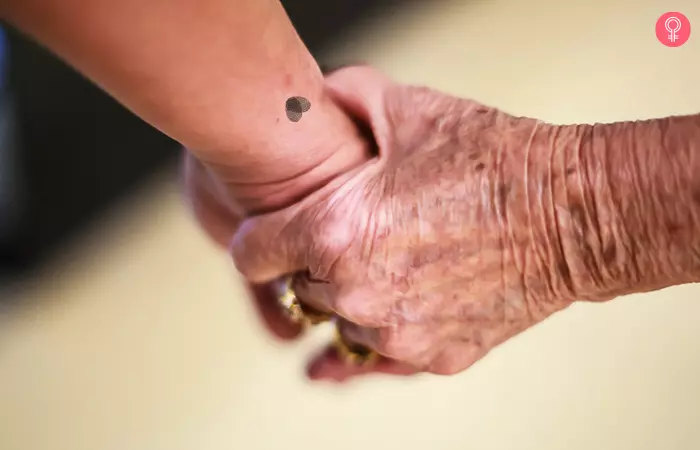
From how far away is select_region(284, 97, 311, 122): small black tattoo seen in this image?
500 millimetres

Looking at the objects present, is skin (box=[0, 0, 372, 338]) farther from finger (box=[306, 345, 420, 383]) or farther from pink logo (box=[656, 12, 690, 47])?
pink logo (box=[656, 12, 690, 47])

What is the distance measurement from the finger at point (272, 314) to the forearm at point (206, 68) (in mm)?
161

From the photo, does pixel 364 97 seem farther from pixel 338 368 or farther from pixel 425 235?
pixel 338 368

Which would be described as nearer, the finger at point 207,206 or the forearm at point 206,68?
the forearm at point 206,68

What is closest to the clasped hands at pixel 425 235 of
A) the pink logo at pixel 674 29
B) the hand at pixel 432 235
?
the hand at pixel 432 235

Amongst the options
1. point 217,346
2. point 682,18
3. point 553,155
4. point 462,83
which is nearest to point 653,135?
point 553,155

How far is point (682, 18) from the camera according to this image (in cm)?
78

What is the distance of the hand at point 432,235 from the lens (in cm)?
48

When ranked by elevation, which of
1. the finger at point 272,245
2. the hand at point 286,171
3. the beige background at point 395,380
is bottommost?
the beige background at point 395,380

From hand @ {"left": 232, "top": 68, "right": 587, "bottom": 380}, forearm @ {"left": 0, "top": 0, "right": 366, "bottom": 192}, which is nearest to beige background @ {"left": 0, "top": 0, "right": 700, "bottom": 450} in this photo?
hand @ {"left": 232, "top": 68, "right": 587, "bottom": 380}

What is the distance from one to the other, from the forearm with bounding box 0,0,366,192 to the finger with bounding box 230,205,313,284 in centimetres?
4

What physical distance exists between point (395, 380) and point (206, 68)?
528 mm

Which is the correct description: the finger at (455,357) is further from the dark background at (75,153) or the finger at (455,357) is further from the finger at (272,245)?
the dark background at (75,153)

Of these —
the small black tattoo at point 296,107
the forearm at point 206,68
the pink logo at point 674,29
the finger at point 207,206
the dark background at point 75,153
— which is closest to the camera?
the forearm at point 206,68
